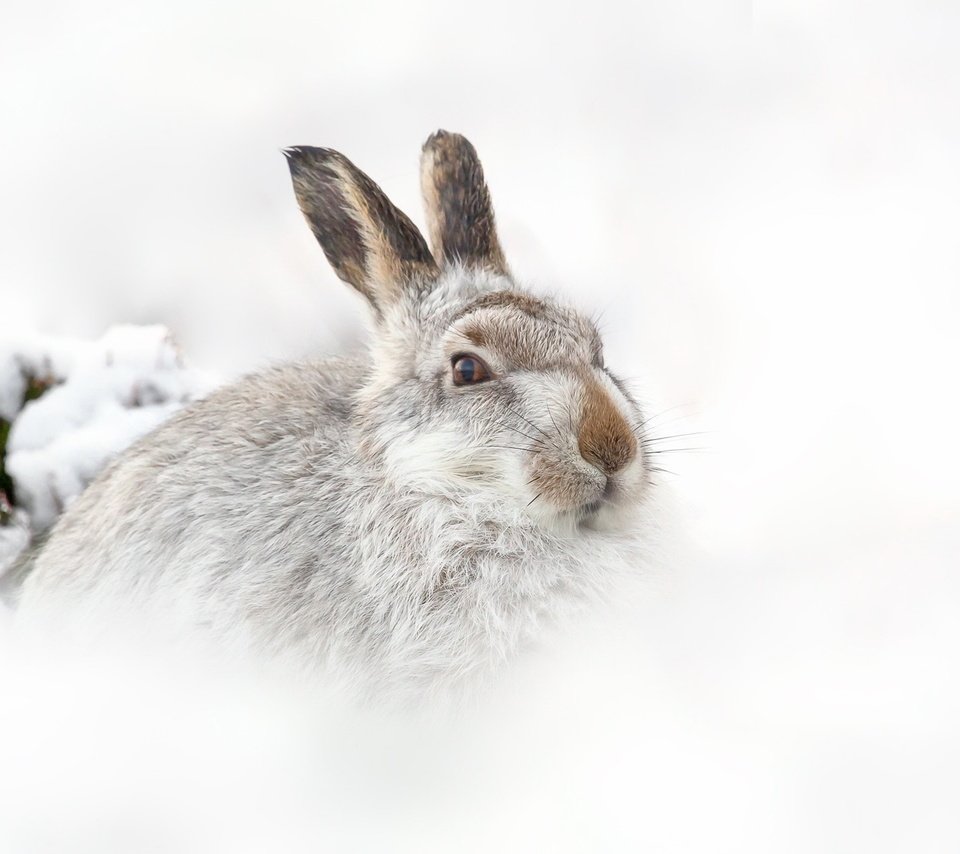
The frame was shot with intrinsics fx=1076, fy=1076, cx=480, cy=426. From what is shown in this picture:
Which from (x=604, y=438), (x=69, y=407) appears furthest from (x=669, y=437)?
(x=69, y=407)

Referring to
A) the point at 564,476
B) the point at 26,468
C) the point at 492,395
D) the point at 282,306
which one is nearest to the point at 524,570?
the point at 564,476

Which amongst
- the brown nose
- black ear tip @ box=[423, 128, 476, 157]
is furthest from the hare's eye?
black ear tip @ box=[423, 128, 476, 157]

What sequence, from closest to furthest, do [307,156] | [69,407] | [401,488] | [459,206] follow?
[401,488] < [307,156] < [459,206] < [69,407]

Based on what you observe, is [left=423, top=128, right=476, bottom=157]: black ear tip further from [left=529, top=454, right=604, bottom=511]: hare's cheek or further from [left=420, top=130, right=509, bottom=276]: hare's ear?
[left=529, top=454, right=604, bottom=511]: hare's cheek

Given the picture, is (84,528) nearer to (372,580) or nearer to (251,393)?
(251,393)

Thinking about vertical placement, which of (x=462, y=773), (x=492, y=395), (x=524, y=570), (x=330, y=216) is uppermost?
(x=330, y=216)

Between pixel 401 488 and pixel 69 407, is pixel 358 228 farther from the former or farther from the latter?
pixel 69 407

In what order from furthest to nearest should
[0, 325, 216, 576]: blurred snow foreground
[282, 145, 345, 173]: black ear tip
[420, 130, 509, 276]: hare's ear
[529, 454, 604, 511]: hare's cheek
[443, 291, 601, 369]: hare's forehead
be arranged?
1. [0, 325, 216, 576]: blurred snow foreground
2. [420, 130, 509, 276]: hare's ear
3. [282, 145, 345, 173]: black ear tip
4. [443, 291, 601, 369]: hare's forehead
5. [529, 454, 604, 511]: hare's cheek
